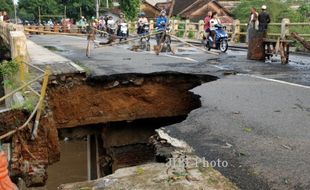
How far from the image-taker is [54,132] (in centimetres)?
707

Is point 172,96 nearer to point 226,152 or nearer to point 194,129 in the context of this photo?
point 194,129

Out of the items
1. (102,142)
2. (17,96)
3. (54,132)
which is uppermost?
(17,96)

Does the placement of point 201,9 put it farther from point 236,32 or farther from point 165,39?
point 165,39

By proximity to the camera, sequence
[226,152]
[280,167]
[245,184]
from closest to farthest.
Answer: [245,184] < [280,167] < [226,152]

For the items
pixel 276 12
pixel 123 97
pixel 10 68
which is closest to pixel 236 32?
pixel 276 12

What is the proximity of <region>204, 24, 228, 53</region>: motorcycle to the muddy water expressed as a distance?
20.1ft

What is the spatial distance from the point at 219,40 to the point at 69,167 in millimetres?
7433

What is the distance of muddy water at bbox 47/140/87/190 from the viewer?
49.1 ft

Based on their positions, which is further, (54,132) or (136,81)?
(136,81)

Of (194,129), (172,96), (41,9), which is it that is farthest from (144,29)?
(41,9)

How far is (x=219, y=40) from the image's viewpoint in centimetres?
1667

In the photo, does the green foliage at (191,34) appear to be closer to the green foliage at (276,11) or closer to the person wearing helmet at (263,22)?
the green foliage at (276,11)

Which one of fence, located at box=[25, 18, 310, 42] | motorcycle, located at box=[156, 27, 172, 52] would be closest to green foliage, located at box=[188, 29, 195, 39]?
fence, located at box=[25, 18, 310, 42]

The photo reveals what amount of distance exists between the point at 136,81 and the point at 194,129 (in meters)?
4.58
